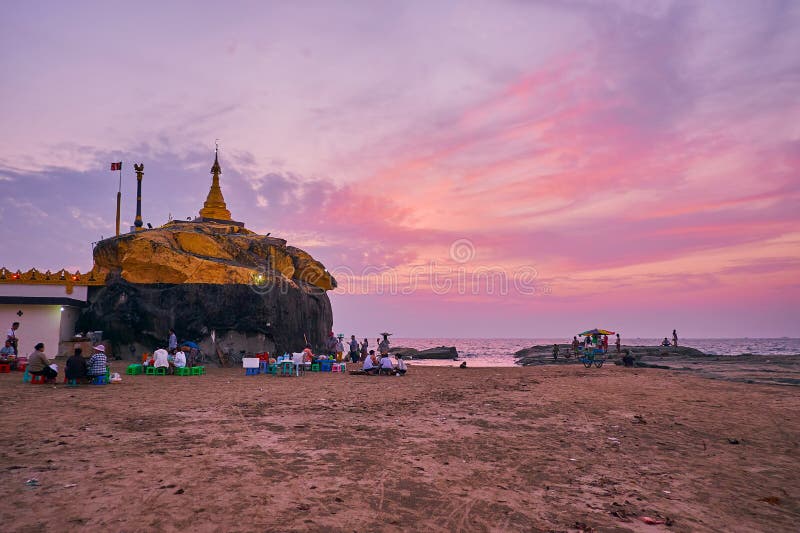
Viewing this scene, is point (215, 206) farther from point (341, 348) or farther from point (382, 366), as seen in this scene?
point (382, 366)

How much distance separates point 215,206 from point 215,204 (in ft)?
0.77

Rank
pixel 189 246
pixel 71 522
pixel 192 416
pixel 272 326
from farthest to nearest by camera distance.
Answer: pixel 189 246 < pixel 272 326 < pixel 192 416 < pixel 71 522

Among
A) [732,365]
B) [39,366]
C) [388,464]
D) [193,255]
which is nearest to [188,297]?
[193,255]

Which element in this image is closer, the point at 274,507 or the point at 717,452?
the point at 274,507

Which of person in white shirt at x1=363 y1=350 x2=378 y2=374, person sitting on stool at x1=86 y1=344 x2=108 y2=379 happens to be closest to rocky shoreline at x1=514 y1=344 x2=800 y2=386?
person in white shirt at x1=363 y1=350 x2=378 y2=374

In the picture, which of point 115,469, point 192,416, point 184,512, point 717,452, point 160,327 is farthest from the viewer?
point 160,327

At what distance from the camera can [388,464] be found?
26.1ft

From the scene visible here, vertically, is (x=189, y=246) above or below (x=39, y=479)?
above

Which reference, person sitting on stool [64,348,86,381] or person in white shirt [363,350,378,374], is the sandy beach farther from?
person in white shirt [363,350,378,374]

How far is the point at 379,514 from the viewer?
5.88 m

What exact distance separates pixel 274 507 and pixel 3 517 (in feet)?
9.69

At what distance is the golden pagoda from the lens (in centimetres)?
4681

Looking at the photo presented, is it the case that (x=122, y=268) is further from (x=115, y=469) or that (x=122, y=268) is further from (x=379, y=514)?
(x=379, y=514)

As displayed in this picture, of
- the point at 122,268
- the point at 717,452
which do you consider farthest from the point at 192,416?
the point at 122,268
